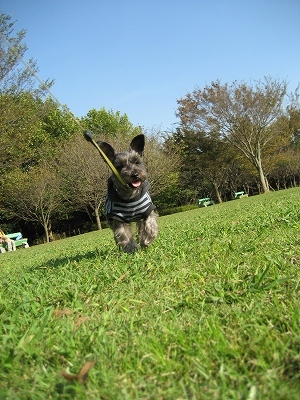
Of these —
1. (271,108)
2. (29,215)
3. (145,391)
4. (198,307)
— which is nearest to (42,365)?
(145,391)

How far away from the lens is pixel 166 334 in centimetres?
182

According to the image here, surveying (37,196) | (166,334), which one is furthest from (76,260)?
(37,196)

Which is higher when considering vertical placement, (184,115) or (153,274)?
(184,115)

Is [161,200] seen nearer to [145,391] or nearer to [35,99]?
[35,99]

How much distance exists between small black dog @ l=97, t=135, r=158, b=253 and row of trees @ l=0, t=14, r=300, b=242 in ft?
61.2

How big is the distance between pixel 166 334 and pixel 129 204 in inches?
133

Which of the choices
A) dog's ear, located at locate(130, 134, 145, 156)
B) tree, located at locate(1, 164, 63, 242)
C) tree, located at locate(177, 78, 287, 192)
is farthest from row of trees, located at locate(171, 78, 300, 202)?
dog's ear, located at locate(130, 134, 145, 156)

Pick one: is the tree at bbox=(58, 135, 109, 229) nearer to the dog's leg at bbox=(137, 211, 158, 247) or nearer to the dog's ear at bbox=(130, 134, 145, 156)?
the dog's ear at bbox=(130, 134, 145, 156)

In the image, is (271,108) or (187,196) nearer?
(271,108)

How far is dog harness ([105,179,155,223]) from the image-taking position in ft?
16.8

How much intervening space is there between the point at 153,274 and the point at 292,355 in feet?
6.66

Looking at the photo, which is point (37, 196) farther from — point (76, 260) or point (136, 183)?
point (136, 183)

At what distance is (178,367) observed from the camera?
4.88 feet

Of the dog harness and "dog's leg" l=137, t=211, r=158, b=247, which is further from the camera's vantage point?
"dog's leg" l=137, t=211, r=158, b=247
